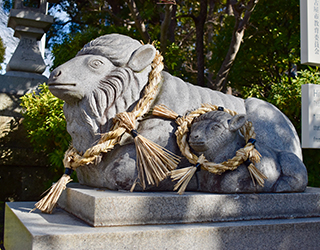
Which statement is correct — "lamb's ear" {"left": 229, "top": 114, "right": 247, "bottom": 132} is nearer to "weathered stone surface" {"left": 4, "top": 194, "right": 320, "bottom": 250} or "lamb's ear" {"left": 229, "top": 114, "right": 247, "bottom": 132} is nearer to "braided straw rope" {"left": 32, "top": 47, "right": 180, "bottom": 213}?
"braided straw rope" {"left": 32, "top": 47, "right": 180, "bottom": 213}

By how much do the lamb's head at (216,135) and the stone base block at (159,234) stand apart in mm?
534

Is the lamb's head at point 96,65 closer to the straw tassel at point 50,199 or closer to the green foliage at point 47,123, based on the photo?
the straw tassel at point 50,199

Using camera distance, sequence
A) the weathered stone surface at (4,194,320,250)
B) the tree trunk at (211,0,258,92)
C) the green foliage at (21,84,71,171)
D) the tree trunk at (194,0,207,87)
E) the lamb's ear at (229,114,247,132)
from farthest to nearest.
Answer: the tree trunk at (194,0,207,87), the tree trunk at (211,0,258,92), the green foliage at (21,84,71,171), the lamb's ear at (229,114,247,132), the weathered stone surface at (4,194,320,250)

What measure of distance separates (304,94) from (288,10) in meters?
3.59

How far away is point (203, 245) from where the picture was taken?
6.98ft

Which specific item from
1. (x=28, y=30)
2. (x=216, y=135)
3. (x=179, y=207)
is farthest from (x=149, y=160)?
(x=28, y=30)

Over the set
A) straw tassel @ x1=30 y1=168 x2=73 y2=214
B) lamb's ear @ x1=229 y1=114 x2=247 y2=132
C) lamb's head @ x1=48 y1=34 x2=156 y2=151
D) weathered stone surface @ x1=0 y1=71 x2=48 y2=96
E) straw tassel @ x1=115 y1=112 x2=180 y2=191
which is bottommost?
weathered stone surface @ x1=0 y1=71 x2=48 y2=96

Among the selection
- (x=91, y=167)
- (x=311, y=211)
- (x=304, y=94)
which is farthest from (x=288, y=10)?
(x=91, y=167)

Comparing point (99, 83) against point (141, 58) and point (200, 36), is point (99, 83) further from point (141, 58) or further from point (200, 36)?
point (200, 36)

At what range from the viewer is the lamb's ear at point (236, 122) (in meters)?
2.52

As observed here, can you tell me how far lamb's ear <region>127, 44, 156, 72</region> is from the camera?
2.70 metres

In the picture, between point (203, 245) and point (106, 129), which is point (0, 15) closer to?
point (106, 129)

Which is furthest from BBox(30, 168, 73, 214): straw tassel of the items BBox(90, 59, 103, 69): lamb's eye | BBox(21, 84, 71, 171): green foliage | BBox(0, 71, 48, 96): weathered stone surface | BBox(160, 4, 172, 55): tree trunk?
BBox(160, 4, 172, 55): tree trunk

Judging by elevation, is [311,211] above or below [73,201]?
below
